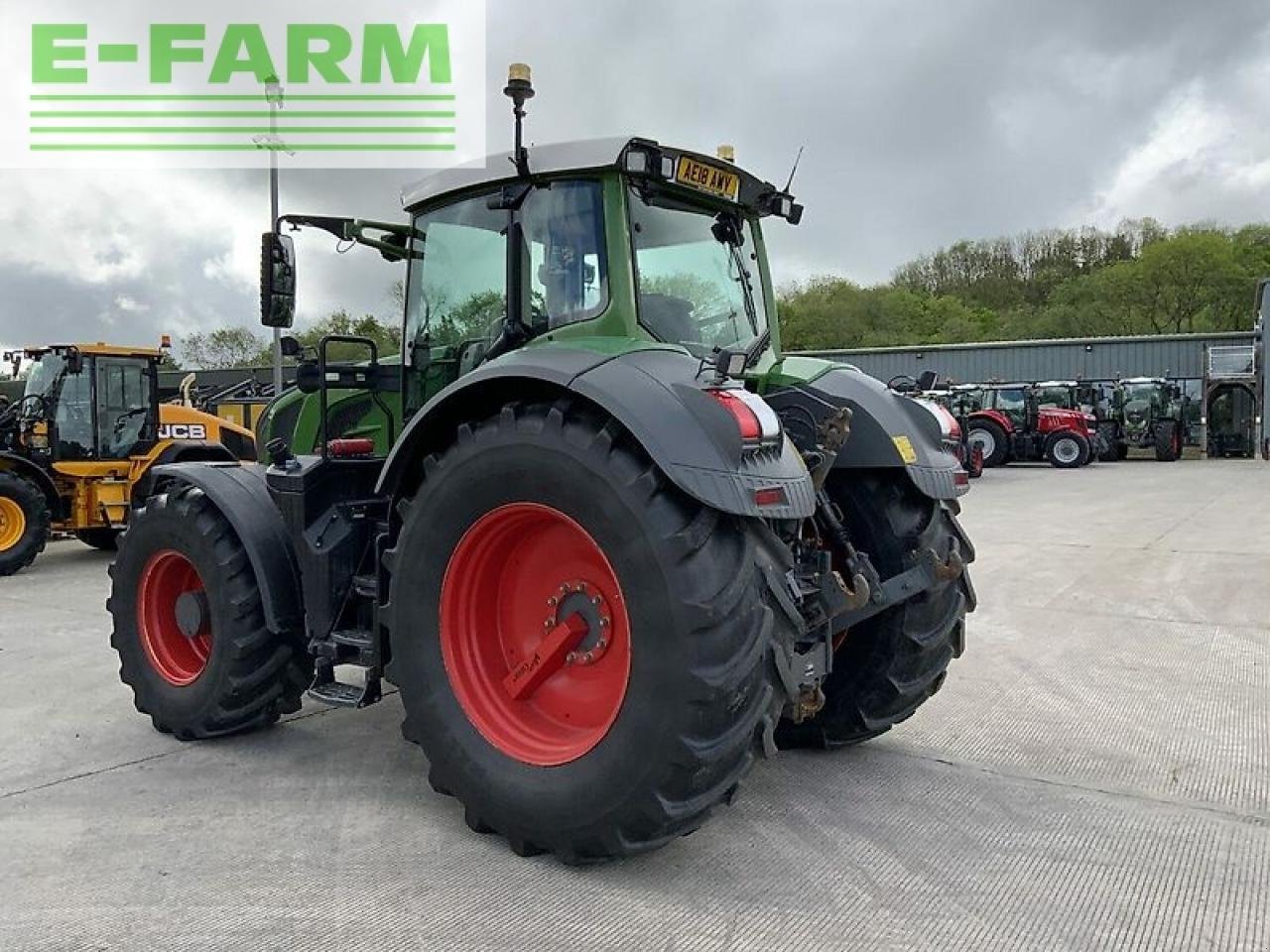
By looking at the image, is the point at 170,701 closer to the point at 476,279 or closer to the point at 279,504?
the point at 279,504

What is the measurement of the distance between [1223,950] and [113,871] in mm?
3151

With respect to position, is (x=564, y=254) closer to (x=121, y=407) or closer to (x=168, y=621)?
(x=168, y=621)

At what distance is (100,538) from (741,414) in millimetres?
10472

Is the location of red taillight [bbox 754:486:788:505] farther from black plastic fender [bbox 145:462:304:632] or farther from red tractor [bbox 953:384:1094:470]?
red tractor [bbox 953:384:1094:470]

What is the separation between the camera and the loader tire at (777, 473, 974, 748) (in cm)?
390

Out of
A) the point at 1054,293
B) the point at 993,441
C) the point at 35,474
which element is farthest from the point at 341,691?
the point at 1054,293

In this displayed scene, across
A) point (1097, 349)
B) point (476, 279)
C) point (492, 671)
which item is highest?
point (1097, 349)

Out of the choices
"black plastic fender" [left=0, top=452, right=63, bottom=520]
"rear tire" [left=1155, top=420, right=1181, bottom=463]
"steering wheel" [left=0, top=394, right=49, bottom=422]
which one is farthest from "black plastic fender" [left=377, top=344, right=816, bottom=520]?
"rear tire" [left=1155, top=420, right=1181, bottom=463]

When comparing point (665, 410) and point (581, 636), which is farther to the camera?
point (581, 636)

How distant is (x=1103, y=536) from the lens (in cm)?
1109

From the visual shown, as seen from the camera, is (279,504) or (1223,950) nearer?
(1223,950)

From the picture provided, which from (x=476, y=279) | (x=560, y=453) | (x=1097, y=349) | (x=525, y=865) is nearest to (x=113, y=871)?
(x=525, y=865)

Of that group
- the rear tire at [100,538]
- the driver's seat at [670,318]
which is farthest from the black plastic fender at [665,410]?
the rear tire at [100,538]

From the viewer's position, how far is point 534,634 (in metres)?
3.49
